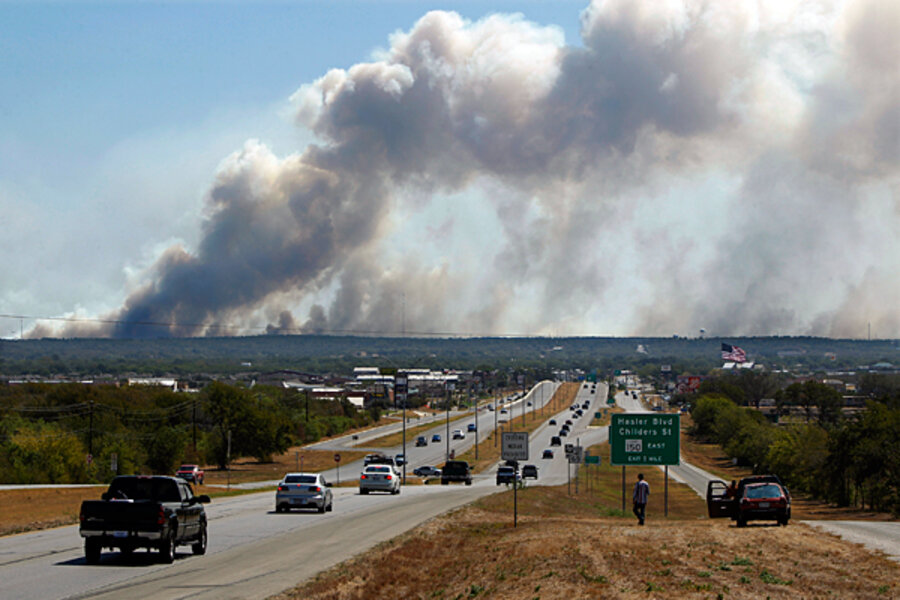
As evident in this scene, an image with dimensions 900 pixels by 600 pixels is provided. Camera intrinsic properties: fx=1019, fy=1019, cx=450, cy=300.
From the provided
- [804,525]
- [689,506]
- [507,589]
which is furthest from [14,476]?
[507,589]

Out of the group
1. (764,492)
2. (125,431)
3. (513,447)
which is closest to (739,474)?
(125,431)

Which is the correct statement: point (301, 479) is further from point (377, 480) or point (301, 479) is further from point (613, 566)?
point (613, 566)

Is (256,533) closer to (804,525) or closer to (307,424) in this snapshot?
(804,525)

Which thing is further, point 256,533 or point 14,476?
point 14,476

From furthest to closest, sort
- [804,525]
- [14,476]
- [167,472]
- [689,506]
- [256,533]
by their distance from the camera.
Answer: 1. [167,472]
2. [14,476]
3. [689,506]
4. [804,525]
5. [256,533]

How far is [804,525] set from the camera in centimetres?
4000

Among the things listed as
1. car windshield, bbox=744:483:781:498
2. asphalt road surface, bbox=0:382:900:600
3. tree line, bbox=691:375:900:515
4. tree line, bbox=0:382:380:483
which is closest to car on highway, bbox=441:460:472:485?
tree line, bbox=0:382:380:483

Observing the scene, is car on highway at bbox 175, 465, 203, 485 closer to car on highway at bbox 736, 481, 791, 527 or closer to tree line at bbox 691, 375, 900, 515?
tree line at bbox 691, 375, 900, 515

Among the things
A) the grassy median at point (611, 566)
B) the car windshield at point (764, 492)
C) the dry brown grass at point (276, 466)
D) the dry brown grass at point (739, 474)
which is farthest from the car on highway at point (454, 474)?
the car windshield at point (764, 492)

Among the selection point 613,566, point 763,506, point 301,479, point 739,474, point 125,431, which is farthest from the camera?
point 125,431

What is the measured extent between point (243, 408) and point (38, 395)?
47851 mm

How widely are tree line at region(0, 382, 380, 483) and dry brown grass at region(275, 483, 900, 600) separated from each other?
70.4 meters

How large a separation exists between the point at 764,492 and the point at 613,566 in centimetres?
1579

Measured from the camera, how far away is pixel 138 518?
2578 centimetres
